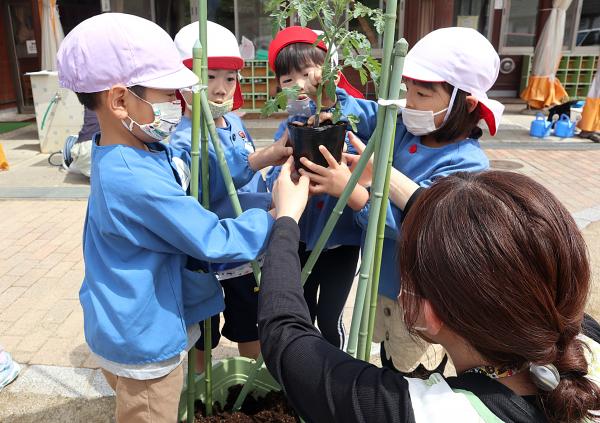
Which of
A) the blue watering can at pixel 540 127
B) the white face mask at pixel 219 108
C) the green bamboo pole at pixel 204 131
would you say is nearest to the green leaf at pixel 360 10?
the green bamboo pole at pixel 204 131

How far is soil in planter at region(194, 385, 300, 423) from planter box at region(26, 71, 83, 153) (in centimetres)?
675

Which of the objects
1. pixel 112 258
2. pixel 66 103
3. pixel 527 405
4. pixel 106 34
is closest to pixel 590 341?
pixel 527 405

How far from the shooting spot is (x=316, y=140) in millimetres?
1252

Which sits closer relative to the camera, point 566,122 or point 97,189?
point 97,189

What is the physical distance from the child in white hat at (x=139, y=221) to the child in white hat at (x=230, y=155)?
244mm

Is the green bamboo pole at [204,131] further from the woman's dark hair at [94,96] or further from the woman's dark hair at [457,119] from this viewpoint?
the woman's dark hair at [457,119]

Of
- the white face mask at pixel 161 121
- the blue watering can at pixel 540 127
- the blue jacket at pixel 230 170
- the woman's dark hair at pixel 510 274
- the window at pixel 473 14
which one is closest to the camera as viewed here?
the woman's dark hair at pixel 510 274

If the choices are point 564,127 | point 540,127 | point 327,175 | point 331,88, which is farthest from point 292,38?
point 564,127

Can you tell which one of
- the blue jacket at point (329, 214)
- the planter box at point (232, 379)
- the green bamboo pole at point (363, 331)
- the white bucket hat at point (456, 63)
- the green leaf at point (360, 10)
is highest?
the green leaf at point (360, 10)

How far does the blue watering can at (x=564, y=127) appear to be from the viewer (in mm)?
8453

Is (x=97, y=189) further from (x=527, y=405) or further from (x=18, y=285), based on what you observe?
(x=18, y=285)

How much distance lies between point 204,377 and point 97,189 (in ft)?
2.57

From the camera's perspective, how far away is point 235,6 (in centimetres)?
1052

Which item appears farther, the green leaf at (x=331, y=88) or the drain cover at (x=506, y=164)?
the drain cover at (x=506, y=164)
